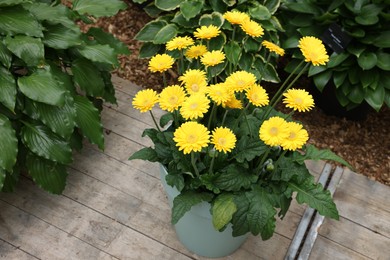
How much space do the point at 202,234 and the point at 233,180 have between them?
39cm

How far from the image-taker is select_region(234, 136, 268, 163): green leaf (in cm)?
158

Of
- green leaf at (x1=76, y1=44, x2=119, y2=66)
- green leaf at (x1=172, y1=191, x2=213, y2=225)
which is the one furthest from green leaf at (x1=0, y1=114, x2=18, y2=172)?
green leaf at (x1=172, y1=191, x2=213, y2=225)

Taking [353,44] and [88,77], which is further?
[353,44]

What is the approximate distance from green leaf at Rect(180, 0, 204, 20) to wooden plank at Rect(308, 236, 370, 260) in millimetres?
1446

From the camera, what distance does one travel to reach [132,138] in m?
2.52

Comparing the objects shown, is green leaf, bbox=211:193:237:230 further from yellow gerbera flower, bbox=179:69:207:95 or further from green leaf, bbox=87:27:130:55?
green leaf, bbox=87:27:130:55

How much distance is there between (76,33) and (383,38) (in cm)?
166

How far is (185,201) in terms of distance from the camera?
1.59 meters

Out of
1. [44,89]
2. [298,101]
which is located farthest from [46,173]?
[298,101]

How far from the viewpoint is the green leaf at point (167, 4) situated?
266 centimetres

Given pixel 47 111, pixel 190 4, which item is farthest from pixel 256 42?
pixel 47 111

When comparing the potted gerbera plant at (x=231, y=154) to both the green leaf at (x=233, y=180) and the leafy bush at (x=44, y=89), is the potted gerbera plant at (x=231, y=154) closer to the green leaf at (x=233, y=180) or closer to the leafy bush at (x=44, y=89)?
the green leaf at (x=233, y=180)

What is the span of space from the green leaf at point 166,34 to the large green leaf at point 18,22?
784mm

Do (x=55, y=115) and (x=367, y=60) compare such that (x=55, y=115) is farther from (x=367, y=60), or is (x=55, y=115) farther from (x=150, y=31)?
(x=367, y=60)
